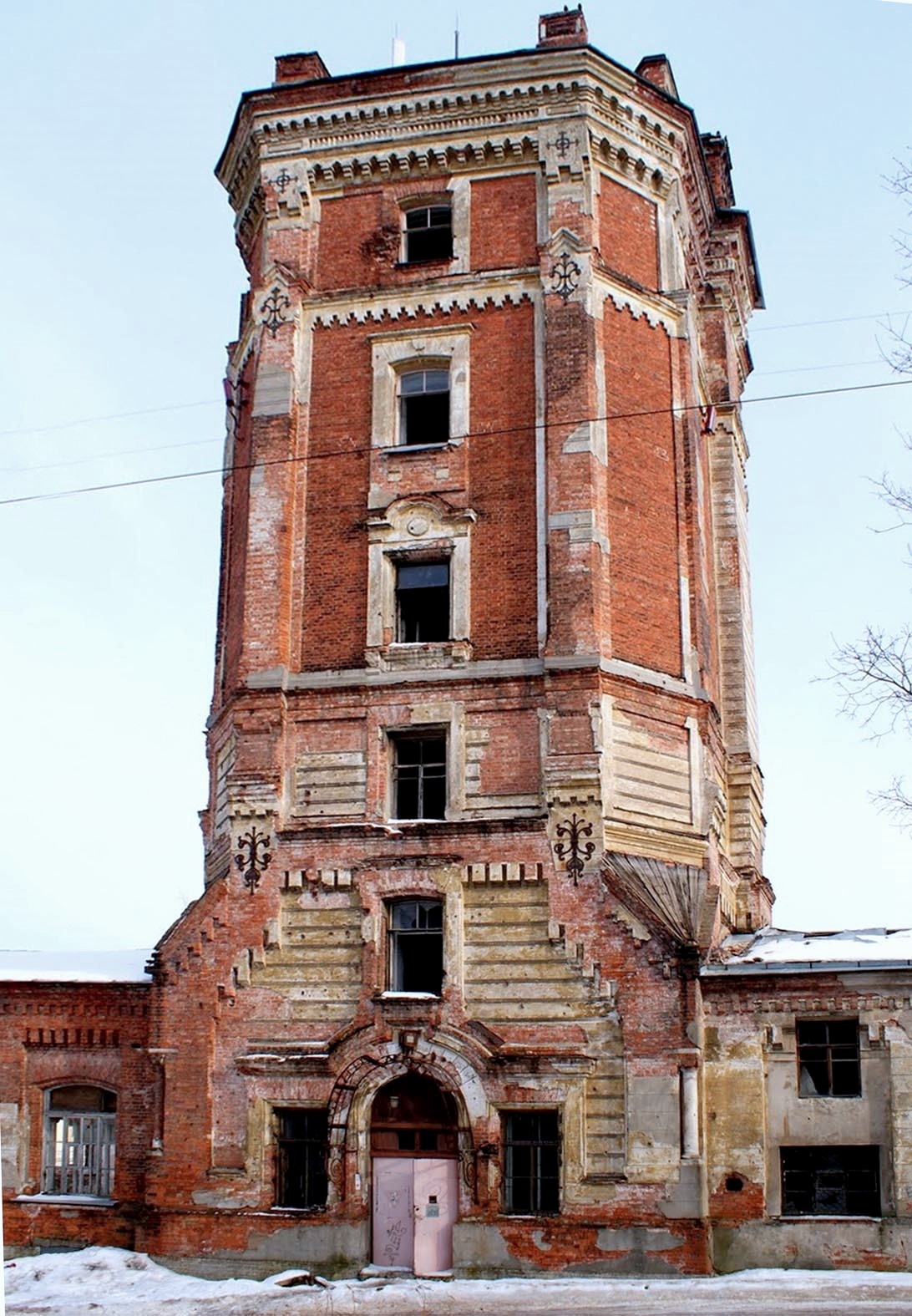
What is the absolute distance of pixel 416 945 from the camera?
22.8 metres

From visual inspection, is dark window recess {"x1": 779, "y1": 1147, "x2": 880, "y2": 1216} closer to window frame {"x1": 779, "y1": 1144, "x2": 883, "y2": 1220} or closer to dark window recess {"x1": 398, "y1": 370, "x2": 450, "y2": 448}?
Result: window frame {"x1": 779, "y1": 1144, "x2": 883, "y2": 1220}

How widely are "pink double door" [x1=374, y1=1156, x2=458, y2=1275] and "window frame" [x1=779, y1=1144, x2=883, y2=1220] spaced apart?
16.4ft

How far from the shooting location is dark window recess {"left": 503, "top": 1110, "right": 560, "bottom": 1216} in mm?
21031

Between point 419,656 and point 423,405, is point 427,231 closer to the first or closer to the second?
point 423,405

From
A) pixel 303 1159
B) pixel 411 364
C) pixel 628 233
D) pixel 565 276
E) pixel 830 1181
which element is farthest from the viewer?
pixel 628 233

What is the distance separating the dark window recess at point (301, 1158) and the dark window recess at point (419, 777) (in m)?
5.02

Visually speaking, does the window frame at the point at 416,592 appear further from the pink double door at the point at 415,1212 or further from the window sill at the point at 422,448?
the pink double door at the point at 415,1212

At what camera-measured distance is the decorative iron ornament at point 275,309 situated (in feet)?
86.8

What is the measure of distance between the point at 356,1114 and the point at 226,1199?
240 centimetres

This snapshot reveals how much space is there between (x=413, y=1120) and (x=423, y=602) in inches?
340

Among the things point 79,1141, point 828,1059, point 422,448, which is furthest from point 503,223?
point 79,1141

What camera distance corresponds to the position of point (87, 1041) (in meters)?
23.7

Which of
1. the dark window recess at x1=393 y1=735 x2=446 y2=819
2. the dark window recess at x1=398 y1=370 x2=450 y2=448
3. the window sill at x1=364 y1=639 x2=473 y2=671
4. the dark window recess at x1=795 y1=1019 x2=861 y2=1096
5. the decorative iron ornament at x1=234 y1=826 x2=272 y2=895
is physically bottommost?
the dark window recess at x1=795 y1=1019 x2=861 y2=1096

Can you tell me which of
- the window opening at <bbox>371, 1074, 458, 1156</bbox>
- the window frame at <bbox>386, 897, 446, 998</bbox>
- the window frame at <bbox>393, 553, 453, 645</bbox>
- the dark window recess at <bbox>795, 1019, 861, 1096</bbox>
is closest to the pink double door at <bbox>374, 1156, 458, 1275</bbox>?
the window opening at <bbox>371, 1074, 458, 1156</bbox>
